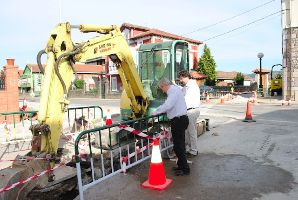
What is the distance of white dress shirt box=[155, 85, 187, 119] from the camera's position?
5.77 meters

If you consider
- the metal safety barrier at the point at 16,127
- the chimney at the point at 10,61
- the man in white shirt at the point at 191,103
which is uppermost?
the chimney at the point at 10,61

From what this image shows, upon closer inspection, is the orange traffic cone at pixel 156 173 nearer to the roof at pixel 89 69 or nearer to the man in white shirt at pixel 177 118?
the man in white shirt at pixel 177 118

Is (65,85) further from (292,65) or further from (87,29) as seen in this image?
(292,65)

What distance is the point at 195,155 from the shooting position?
7.32 m

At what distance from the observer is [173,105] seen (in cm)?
578

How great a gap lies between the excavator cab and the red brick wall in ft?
26.7

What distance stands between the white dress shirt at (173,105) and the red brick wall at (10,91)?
35.6 feet

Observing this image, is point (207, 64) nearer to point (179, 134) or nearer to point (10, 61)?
point (10, 61)

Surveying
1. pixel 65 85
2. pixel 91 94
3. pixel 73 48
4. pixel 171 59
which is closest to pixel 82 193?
pixel 65 85

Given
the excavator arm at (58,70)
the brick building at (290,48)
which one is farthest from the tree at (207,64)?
the excavator arm at (58,70)

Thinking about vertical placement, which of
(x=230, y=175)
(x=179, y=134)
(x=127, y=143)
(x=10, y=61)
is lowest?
(x=230, y=175)

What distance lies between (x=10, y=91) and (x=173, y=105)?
11.2 meters

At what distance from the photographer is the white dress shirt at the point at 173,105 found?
5770mm

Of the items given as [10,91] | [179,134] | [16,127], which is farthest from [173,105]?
[10,91]
